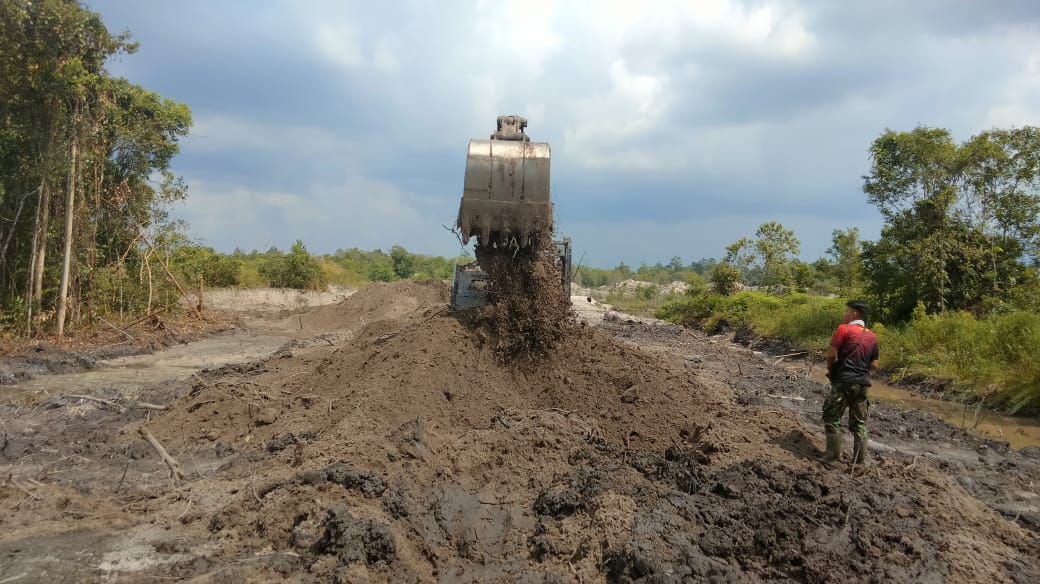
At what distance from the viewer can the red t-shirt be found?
566cm

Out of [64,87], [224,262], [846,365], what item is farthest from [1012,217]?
[224,262]

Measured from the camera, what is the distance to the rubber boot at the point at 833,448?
18.5 ft

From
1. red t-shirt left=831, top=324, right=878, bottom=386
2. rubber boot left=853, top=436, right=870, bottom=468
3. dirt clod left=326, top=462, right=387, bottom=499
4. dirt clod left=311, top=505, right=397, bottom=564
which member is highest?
red t-shirt left=831, top=324, right=878, bottom=386

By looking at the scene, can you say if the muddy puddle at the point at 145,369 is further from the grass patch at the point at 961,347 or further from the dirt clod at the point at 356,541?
Result: the grass patch at the point at 961,347

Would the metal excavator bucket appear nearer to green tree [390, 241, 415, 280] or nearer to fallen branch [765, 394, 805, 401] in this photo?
fallen branch [765, 394, 805, 401]

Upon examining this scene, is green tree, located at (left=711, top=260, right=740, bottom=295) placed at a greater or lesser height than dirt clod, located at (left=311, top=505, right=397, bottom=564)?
greater

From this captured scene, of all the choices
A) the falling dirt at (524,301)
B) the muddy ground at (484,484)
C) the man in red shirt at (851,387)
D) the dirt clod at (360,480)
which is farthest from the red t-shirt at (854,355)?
the dirt clod at (360,480)

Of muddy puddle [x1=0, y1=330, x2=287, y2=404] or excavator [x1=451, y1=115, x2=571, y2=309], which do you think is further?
muddy puddle [x1=0, y1=330, x2=287, y2=404]

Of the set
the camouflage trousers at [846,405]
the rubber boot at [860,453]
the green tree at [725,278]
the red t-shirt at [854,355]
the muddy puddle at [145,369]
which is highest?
the green tree at [725,278]

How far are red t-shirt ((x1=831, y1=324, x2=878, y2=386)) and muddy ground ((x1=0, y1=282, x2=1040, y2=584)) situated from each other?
0.83 metres

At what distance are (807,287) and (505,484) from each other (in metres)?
27.9

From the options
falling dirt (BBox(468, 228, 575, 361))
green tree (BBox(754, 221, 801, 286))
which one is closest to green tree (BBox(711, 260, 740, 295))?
green tree (BBox(754, 221, 801, 286))

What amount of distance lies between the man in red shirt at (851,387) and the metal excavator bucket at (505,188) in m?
3.78

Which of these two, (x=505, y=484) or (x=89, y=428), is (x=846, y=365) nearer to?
(x=505, y=484)
